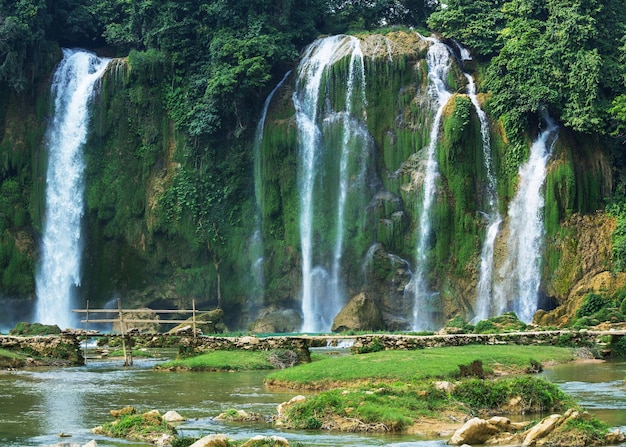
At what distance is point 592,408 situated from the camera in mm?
21969

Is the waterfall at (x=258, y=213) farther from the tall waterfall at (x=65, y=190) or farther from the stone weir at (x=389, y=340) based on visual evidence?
the stone weir at (x=389, y=340)

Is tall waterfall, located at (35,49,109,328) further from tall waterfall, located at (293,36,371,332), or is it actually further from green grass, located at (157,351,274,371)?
green grass, located at (157,351,274,371)

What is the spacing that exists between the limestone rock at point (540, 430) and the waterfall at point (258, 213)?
34.8 m

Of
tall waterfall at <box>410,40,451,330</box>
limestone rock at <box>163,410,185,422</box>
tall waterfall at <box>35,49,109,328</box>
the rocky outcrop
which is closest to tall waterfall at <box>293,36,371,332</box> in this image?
tall waterfall at <box>410,40,451,330</box>

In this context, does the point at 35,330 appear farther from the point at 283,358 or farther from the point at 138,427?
the point at 138,427

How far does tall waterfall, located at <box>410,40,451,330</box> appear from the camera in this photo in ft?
161

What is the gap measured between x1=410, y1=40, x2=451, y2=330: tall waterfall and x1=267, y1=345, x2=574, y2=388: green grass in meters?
17.9

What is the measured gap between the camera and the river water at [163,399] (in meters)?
19.5

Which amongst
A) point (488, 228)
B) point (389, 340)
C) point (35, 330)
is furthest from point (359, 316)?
point (389, 340)

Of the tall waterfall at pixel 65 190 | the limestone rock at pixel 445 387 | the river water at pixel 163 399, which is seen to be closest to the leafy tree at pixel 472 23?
the tall waterfall at pixel 65 190

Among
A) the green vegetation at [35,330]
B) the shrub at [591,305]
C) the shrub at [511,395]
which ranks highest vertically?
the shrub at [591,305]

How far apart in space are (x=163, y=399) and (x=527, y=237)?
26.2 metres

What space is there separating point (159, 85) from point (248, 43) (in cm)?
504

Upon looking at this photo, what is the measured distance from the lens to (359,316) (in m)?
46.4
